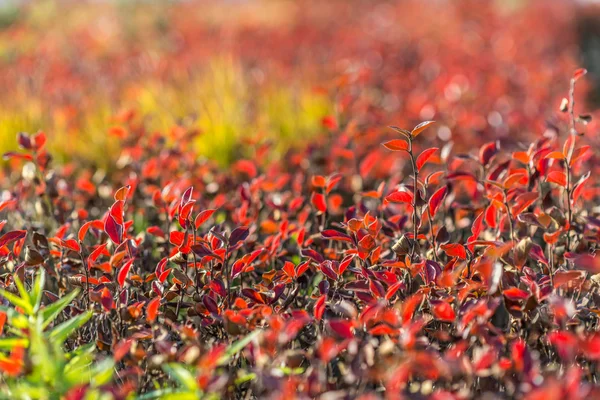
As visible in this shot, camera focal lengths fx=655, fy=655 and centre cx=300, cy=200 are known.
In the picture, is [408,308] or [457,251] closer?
[408,308]

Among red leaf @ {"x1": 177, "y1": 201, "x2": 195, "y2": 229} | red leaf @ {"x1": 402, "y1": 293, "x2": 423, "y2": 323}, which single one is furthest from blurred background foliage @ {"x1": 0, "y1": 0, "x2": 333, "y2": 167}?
red leaf @ {"x1": 402, "y1": 293, "x2": 423, "y2": 323}

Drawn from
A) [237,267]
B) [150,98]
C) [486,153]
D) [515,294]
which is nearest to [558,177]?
[486,153]

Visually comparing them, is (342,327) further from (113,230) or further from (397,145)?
(113,230)

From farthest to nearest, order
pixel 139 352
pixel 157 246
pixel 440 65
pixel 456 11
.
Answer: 1. pixel 456 11
2. pixel 440 65
3. pixel 157 246
4. pixel 139 352

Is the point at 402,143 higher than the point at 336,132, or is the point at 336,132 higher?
the point at 402,143

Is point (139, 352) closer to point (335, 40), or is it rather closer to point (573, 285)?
point (573, 285)

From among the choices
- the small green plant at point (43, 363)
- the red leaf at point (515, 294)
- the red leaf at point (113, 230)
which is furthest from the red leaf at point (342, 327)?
the red leaf at point (113, 230)

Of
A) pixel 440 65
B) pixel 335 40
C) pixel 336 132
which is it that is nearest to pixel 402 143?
pixel 336 132

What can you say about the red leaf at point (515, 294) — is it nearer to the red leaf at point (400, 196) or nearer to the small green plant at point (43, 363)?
the red leaf at point (400, 196)
